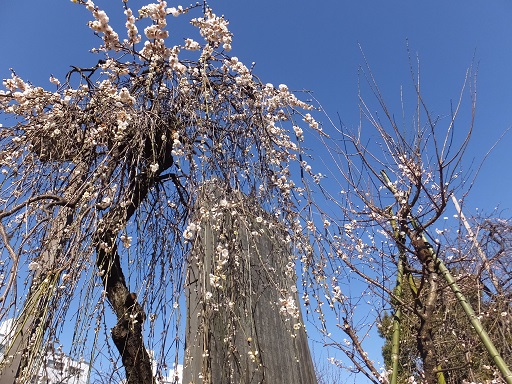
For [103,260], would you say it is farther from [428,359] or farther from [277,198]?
[428,359]

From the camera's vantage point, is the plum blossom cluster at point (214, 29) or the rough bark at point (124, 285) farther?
the plum blossom cluster at point (214, 29)

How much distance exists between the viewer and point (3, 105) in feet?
4.61

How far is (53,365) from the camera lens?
119 centimetres

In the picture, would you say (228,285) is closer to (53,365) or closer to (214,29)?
(53,365)

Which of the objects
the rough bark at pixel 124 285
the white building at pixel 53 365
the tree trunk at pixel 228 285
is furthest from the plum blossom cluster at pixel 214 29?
the white building at pixel 53 365

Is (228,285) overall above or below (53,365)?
above

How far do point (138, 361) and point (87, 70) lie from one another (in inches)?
40.5

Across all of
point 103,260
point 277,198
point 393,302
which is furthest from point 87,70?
point 393,302

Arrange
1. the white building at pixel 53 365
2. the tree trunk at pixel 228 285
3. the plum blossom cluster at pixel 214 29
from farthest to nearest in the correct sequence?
1. the plum blossom cluster at pixel 214 29
2. the tree trunk at pixel 228 285
3. the white building at pixel 53 365

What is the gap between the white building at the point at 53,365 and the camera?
3.32ft

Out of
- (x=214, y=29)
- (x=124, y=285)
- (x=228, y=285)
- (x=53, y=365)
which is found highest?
(x=214, y=29)

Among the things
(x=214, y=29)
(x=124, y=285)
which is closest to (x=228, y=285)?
(x=124, y=285)

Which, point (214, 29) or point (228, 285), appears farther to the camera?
point (214, 29)

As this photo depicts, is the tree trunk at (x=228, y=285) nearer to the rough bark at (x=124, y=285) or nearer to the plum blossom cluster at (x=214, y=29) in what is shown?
the rough bark at (x=124, y=285)
